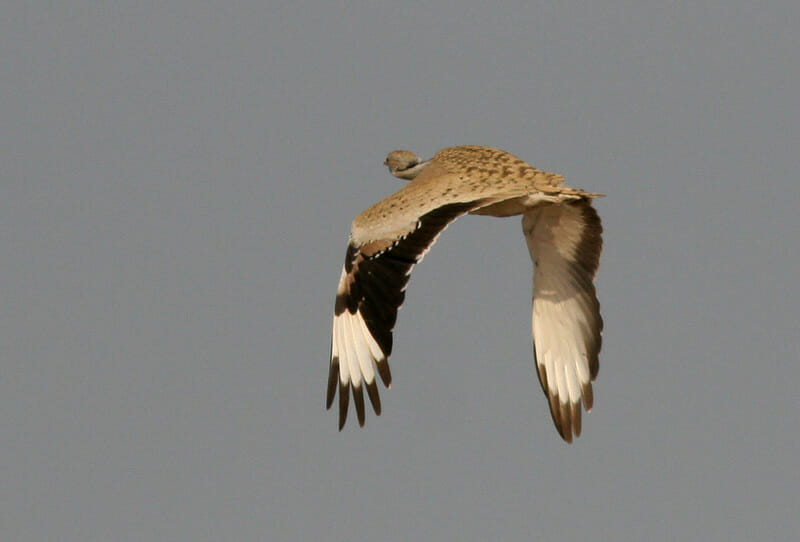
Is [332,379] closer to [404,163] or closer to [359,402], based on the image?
[359,402]

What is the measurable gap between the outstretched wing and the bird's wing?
2.76 m

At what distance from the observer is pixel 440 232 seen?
21.0 meters

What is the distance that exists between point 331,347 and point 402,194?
6.83 ft

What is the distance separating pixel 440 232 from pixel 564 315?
3.96 metres

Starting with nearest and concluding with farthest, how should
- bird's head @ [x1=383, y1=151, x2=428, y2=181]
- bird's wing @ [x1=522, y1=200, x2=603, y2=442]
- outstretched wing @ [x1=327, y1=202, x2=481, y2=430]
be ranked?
1. outstretched wing @ [x1=327, y1=202, x2=481, y2=430]
2. bird's wing @ [x1=522, y1=200, x2=603, y2=442]
3. bird's head @ [x1=383, y1=151, x2=428, y2=181]

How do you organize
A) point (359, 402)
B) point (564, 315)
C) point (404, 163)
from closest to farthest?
1. point (359, 402)
2. point (564, 315)
3. point (404, 163)

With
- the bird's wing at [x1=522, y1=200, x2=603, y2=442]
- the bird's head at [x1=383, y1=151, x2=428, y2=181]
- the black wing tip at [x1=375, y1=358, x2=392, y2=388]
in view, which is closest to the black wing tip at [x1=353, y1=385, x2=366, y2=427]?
the black wing tip at [x1=375, y1=358, x2=392, y2=388]

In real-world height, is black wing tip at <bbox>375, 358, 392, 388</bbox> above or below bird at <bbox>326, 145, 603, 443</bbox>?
below

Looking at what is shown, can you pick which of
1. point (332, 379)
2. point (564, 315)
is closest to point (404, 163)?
point (564, 315)

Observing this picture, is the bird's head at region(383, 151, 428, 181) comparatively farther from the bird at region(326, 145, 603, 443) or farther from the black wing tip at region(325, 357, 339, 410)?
the black wing tip at region(325, 357, 339, 410)

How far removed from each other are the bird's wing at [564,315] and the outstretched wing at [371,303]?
9.05 feet

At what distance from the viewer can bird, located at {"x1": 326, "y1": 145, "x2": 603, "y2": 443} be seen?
21.3 metres

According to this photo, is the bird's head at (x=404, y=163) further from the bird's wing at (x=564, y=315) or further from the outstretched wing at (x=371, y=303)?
the outstretched wing at (x=371, y=303)

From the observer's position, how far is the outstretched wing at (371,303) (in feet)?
69.1
